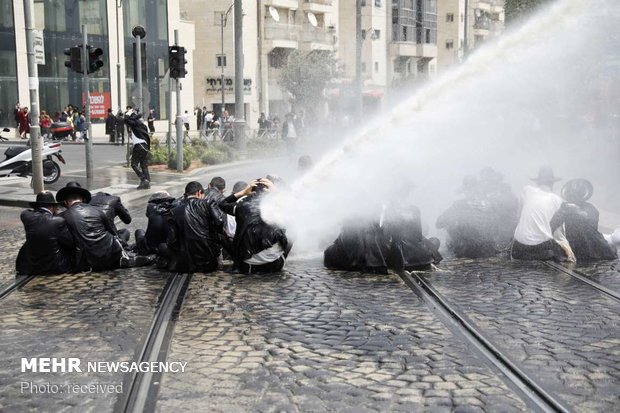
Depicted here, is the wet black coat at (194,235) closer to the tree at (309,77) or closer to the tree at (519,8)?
the tree at (519,8)

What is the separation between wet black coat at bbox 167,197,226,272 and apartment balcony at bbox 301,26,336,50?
1985 inches

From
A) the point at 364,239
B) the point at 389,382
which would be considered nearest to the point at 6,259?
the point at 364,239

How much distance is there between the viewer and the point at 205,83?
5556cm

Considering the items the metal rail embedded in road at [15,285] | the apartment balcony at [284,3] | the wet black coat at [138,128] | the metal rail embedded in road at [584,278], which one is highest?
the apartment balcony at [284,3]

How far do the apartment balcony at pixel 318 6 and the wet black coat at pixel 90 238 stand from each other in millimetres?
52246

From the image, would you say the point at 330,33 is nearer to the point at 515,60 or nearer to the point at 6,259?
the point at 515,60

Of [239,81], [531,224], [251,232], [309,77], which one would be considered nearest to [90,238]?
[251,232]

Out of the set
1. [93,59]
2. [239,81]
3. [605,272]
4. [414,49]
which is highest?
[414,49]

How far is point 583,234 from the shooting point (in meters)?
10.2

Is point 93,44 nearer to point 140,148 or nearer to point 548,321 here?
point 140,148

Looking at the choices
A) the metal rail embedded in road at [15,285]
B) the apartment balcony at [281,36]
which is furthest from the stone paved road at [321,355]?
the apartment balcony at [281,36]

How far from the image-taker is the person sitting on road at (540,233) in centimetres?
1011

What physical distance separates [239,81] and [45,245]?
15.9 meters

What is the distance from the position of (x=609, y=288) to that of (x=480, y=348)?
2.86m
